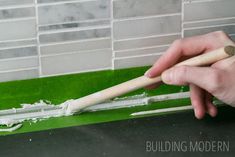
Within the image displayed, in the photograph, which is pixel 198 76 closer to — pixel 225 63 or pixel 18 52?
pixel 225 63

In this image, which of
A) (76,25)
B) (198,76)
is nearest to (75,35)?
(76,25)

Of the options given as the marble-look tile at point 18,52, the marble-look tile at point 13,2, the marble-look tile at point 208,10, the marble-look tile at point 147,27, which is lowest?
the marble-look tile at point 18,52

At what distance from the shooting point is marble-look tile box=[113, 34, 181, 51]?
894 millimetres

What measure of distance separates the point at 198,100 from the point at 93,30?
217 millimetres

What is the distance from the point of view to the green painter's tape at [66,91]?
2.84 feet

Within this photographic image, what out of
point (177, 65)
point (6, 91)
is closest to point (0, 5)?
point (6, 91)

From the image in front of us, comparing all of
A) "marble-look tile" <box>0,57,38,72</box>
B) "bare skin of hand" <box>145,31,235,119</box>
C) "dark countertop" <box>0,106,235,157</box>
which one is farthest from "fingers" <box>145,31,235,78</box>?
"marble-look tile" <box>0,57,38,72</box>

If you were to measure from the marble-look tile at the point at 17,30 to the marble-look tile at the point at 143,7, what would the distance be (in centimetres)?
15

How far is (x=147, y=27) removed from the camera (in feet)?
2.93

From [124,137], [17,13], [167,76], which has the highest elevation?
[17,13]

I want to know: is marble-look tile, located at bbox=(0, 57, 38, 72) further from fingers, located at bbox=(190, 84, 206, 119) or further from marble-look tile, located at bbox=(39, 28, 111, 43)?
fingers, located at bbox=(190, 84, 206, 119)

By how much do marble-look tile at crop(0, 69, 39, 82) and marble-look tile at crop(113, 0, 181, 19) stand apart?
174 mm

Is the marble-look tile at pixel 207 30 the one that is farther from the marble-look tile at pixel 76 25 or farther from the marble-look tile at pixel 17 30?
the marble-look tile at pixel 17 30

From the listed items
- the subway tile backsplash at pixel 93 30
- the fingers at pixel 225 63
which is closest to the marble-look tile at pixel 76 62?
the subway tile backsplash at pixel 93 30
